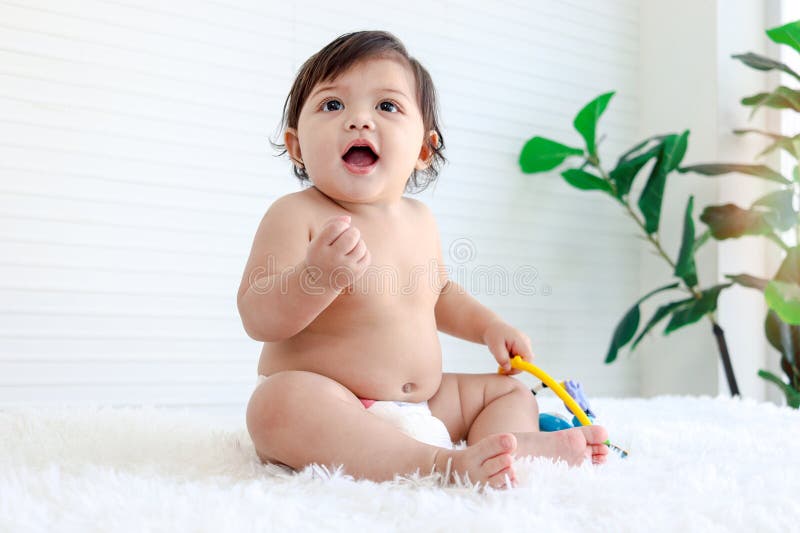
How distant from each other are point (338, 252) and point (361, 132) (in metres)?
0.26

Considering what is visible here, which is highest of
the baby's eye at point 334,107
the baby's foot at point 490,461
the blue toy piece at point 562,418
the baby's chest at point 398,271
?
the baby's eye at point 334,107

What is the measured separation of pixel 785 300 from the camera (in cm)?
193

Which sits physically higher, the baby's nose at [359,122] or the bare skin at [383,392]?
the baby's nose at [359,122]

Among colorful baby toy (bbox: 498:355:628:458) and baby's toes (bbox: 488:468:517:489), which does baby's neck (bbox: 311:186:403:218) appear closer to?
colorful baby toy (bbox: 498:355:628:458)

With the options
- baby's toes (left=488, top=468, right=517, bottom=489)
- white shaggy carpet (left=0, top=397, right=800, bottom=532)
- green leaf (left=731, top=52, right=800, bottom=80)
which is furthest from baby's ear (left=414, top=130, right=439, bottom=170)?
green leaf (left=731, top=52, right=800, bottom=80)

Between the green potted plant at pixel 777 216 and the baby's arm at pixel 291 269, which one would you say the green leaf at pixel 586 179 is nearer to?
the green potted plant at pixel 777 216

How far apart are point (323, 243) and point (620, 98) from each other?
2.21 metres

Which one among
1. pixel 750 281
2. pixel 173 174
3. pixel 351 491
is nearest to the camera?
pixel 351 491

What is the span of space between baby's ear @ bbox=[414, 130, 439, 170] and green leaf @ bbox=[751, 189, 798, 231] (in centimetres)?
131

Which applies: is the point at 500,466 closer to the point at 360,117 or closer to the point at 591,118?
the point at 360,117

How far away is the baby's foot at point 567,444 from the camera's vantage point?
800 mm

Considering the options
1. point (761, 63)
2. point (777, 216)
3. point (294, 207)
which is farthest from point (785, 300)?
point (294, 207)

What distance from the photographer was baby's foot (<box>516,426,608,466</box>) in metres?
0.80

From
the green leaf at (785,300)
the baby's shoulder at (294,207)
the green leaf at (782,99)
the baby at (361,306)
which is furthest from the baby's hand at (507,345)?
the green leaf at (782,99)
